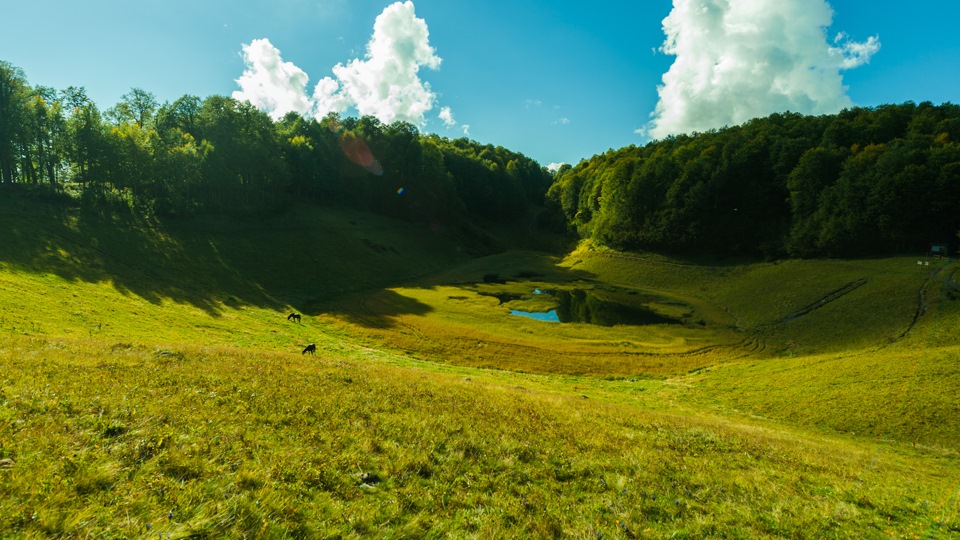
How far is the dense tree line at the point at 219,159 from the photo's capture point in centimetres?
6141

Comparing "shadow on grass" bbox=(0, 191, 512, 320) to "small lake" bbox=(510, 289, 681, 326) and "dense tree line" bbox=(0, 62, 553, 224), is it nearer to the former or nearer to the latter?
"dense tree line" bbox=(0, 62, 553, 224)

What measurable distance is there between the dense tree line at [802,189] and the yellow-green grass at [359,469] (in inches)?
2916

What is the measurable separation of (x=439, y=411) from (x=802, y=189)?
326 feet

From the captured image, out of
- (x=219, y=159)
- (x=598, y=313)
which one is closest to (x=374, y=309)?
(x=598, y=313)

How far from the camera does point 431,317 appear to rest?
5316 cm

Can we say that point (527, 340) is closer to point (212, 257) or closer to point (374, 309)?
point (374, 309)

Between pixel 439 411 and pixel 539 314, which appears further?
pixel 539 314

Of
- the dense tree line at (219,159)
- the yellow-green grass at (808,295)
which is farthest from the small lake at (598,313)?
the dense tree line at (219,159)

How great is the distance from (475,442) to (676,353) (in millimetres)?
39595

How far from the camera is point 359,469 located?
8.53 m

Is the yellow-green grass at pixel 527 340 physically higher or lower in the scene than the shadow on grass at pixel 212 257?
lower

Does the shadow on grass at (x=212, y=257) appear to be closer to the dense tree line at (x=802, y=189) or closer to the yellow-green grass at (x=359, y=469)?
the yellow-green grass at (x=359, y=469)

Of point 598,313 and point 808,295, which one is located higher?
point 808,295

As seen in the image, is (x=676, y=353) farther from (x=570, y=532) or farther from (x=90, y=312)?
(x=90, y=312)
